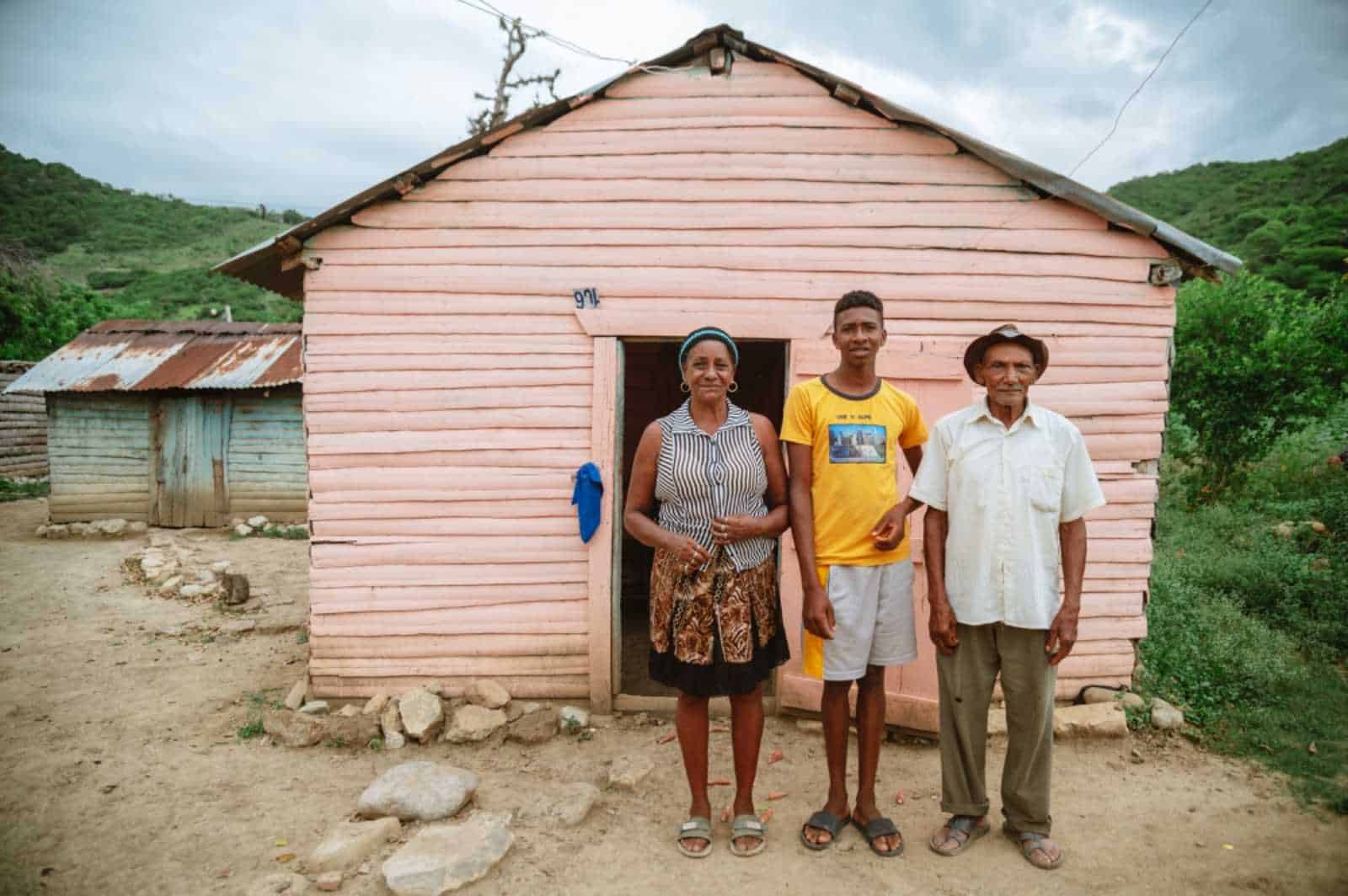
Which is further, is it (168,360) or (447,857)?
(168,360)

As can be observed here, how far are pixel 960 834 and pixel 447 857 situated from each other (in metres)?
2.22

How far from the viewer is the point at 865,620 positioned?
113 inches

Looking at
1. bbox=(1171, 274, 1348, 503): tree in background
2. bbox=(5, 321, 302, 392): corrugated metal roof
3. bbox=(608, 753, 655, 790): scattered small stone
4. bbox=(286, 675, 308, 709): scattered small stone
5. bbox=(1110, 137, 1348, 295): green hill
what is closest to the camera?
bbox=(608, 753, 655, 790): scattered small stone

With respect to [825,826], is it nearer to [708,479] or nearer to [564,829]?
[564,829]

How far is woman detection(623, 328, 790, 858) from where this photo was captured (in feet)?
9.20

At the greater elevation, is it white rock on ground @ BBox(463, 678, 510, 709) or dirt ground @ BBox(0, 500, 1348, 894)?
white rock on ground @ BBox(463, 678, 510, 709)

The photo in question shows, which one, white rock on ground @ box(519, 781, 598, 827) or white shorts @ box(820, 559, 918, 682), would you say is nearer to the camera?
white shorts @ box(820, 559, 918, 682)

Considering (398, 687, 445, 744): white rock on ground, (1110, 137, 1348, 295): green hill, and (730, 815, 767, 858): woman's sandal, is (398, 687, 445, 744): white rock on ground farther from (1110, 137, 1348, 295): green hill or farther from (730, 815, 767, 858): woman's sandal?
(1110, 137, 1348, 295): green hill

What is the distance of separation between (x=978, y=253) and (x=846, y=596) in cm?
260

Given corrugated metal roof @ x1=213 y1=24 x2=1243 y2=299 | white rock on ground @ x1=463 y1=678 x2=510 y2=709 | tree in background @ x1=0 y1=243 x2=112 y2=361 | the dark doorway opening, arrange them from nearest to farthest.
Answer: corrugated metal roof @ x1=213 y1=24 x2=1243 y2=299 → white rock on ground @ x1=463 y1=678 x2=510 y2=709 → the dark doorway opening → tree in background @ x1=0 y1=243 x2=112 y2=361

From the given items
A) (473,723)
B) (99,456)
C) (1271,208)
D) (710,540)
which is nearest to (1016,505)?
(710,540)

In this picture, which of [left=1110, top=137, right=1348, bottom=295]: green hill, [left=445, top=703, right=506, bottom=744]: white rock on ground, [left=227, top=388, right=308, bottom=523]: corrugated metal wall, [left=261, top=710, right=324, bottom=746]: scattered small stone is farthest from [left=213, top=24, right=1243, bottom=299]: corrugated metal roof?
[left=1110, top=137, right=1348, bottom=295]: green hill

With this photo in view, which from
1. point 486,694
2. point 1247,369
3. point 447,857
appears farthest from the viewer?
point 1247,369

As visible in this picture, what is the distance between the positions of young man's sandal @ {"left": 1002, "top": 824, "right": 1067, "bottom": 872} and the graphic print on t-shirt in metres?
1.79
